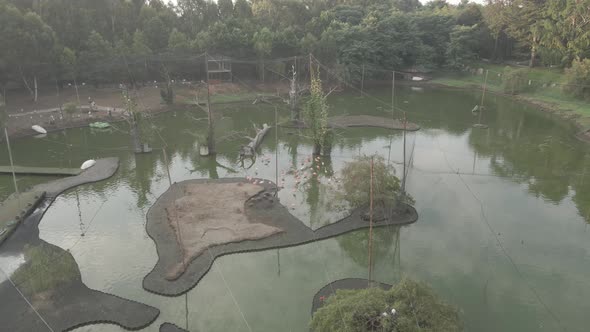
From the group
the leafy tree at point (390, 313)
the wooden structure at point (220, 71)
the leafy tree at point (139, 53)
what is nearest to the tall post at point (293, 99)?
the wooden structure at point (220, 71)

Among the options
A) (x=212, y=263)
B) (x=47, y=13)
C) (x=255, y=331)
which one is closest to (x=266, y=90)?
(x=47, y=13)

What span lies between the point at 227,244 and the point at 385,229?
784cm

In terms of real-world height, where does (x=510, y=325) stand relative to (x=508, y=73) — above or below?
below

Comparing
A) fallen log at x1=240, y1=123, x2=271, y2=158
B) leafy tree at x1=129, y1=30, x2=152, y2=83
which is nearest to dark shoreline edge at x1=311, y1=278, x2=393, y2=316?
fallen log at x1=240, y1=123, x2=271, y2=158

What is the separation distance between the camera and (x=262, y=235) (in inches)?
821

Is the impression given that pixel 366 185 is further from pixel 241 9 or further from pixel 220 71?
pixel 241 9

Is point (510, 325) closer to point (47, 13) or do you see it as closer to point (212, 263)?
point (212, 263)

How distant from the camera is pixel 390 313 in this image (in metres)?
12.4

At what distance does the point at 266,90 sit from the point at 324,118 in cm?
2878

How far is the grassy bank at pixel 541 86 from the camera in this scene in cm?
4446

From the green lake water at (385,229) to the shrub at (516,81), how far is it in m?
16.5

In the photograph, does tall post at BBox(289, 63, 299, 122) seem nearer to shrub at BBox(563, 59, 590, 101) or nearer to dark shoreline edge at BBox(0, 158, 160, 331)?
dark shoreline edge at BBox(0, 158, 160, 331)

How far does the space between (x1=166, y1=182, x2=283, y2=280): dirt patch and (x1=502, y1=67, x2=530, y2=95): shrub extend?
42042 mm

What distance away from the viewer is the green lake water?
1641cm
